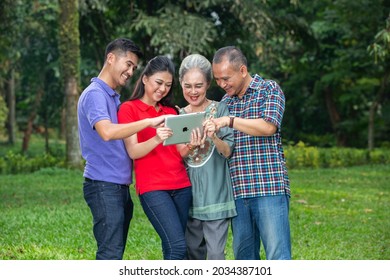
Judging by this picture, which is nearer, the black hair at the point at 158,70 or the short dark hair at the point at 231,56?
the short dark hair at the point at 231,56

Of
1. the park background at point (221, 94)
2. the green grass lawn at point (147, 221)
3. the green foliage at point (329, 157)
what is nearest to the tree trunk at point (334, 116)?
the park background at point (221, 94)

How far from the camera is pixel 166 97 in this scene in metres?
5.38

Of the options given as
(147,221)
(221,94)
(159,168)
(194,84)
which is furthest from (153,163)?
(221,94)

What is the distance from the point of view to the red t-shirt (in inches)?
204

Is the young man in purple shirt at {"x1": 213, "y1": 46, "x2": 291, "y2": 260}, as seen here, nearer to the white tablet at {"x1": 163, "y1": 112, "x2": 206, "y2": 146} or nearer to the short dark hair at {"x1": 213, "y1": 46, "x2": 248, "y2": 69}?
the short dark hair at {"x1": 213, "y1": 46, "x2": 248, "y2": 69}

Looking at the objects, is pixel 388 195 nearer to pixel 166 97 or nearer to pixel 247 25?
pixel 247 25

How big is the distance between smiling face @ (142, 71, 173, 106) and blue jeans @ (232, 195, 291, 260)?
86cm

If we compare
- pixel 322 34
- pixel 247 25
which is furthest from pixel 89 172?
pixel 322 34

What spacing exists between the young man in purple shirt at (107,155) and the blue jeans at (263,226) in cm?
77

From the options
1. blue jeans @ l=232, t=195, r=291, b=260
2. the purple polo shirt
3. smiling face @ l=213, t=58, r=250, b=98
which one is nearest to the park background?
the purple polo shirt

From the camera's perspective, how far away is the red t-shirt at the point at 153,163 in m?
5.18

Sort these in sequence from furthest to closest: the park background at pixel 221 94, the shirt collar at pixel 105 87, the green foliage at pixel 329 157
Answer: the green foliage at pixel 329 157, the park background at pixel 221 94, the shirt collar at pixel 105 87

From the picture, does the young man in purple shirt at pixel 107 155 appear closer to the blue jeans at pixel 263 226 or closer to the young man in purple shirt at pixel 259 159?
the young man in purple shirt at pixel 259 159

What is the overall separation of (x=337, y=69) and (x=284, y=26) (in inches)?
219
